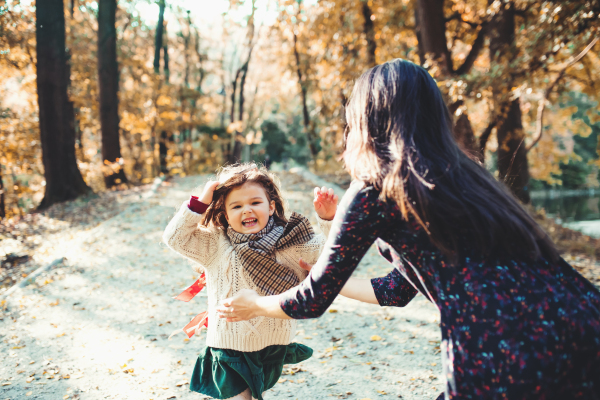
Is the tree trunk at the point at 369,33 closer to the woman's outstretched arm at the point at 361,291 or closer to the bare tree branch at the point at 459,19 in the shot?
the bare tree branch at the point at 459,19

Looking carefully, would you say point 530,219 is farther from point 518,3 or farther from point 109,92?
point 109,92

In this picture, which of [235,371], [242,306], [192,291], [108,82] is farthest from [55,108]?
[242,306]

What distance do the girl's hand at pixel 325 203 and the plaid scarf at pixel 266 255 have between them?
0.22 meters

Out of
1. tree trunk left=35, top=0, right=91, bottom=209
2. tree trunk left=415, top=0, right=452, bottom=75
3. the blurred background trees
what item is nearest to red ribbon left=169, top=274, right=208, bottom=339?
the blurred background trees

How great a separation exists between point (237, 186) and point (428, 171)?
1.27 meters

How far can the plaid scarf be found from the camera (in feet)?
7.68

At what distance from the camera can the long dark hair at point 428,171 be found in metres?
1.40

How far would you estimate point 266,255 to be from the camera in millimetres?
2357

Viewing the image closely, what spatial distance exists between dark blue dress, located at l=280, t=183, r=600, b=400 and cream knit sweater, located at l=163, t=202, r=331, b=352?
34.4 inches

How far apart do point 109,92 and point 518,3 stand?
11504mm

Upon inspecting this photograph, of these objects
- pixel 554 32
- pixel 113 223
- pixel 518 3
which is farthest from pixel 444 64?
pixel 113 223

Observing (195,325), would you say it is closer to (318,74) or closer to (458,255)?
(458,255)

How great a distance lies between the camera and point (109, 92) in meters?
14.1

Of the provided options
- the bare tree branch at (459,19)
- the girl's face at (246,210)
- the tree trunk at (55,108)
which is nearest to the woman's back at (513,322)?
the girl's face at (246,210)
